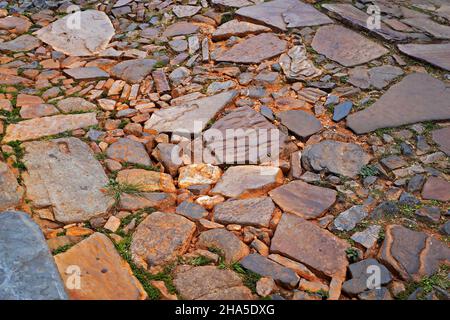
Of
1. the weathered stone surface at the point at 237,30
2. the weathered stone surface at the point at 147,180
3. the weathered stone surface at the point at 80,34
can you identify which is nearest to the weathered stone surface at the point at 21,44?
the weathered stone surface at the point at 80,34

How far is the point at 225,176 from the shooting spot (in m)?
2.94

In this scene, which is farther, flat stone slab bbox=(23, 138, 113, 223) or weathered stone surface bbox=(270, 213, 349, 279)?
flat stone slab bbox=(23, 138, 113, 223)

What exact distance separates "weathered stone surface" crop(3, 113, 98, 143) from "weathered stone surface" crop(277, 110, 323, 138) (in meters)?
1.38

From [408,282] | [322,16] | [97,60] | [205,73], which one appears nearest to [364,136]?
[408,282]

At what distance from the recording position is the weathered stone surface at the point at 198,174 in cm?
293

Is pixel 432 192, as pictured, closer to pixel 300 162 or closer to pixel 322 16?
pixel 300 162

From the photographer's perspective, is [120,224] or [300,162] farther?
[300,162]

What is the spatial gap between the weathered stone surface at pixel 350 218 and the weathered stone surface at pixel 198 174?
789 millimetres

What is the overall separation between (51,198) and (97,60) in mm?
1961

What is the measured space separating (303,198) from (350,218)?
293 millimetres


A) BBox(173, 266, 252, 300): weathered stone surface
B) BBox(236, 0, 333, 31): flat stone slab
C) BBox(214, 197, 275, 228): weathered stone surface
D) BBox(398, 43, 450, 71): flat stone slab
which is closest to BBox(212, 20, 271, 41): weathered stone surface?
BBox(236, 0, 333, 31): flat stone slab

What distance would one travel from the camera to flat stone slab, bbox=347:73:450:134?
327cm

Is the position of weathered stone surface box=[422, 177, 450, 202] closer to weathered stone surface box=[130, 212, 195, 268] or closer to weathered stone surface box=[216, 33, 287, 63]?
weathered stone surface box=[130, 212, 195, 268]

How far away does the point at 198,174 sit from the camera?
2.97 metres
